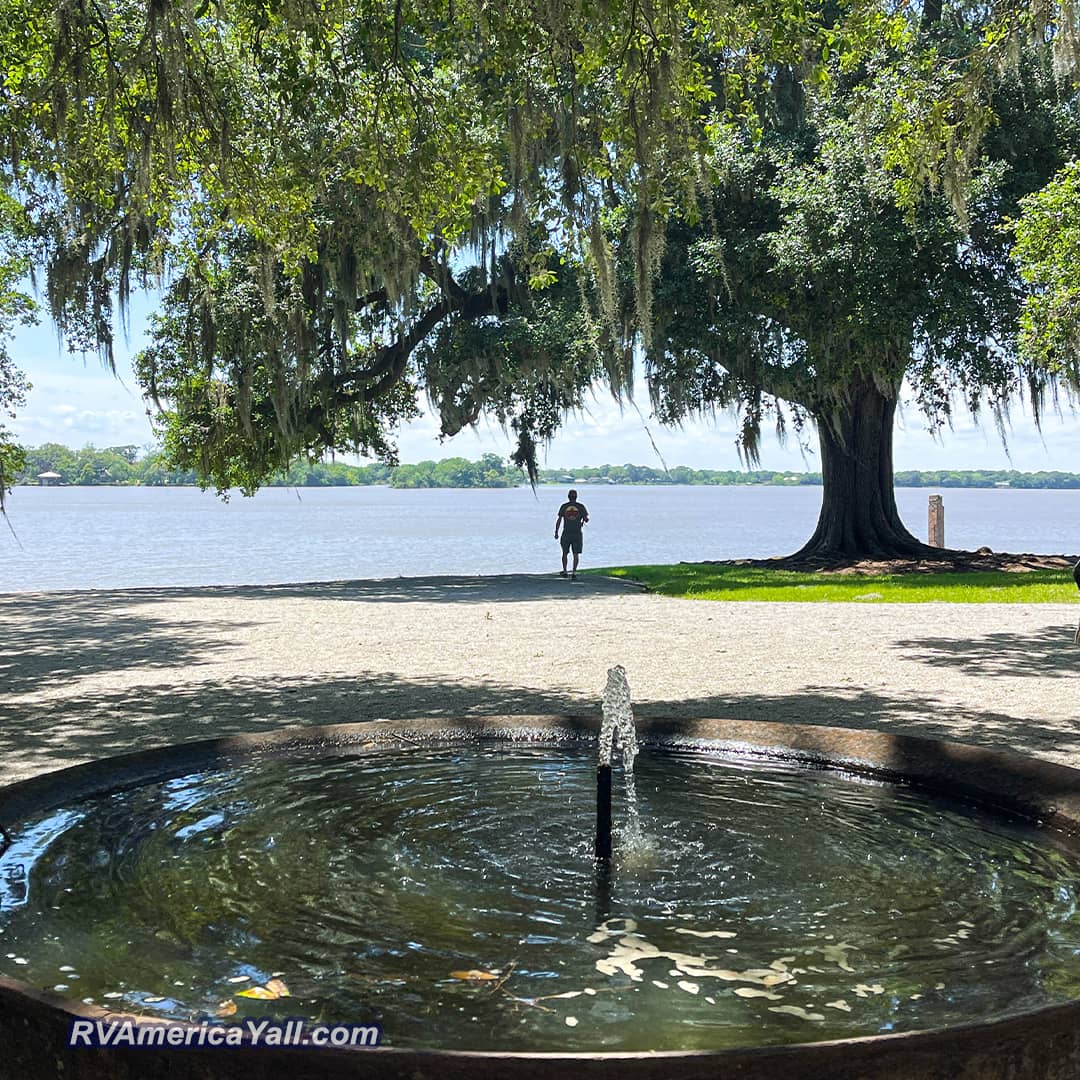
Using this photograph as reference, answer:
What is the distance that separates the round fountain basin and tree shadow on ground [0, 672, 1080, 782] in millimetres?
1597

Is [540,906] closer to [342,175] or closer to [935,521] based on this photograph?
[342,175]

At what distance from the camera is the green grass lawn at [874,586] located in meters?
16.1

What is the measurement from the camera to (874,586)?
1762 centimetres

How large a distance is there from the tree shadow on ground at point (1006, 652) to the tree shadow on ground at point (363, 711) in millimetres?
1577

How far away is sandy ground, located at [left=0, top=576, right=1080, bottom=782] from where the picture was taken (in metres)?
7.66

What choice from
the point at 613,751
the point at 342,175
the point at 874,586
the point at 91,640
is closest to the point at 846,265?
the point at 874,586

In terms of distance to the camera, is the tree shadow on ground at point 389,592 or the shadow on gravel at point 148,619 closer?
the shadow on gravel at point 148,619

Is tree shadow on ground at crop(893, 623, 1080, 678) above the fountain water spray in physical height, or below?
below

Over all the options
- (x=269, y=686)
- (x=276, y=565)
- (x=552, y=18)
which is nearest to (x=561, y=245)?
(x=552, y=18)

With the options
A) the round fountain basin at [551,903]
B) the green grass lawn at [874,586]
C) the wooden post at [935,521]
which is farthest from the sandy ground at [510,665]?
the wooden post at [935,521]

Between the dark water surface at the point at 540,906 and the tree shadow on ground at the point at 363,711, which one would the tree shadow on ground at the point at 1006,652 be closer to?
the tree shadow on ground at the point at 363,711

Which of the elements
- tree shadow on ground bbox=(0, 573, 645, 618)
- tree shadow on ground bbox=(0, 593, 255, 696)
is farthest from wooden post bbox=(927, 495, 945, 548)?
tree shadow on ground bbox=(0, 593, 255, 696)

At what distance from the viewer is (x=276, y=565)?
36.2 metres

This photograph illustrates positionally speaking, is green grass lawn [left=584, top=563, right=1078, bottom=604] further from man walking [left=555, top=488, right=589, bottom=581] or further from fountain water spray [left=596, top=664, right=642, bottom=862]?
fountain water spray [left=596, top=664, right=642, bottom=862]
